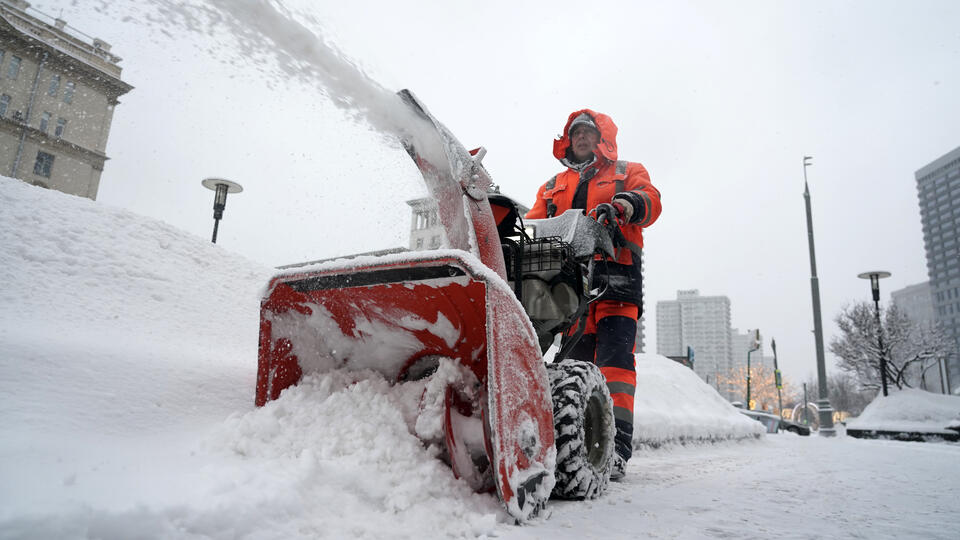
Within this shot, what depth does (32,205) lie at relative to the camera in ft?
14.7

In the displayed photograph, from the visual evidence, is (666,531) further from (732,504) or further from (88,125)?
(88,125)

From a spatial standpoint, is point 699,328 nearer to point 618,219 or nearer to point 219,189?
point 219,189

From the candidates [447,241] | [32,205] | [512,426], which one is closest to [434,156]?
[447,241]

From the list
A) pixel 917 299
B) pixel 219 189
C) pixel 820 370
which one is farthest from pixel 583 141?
pixel 917 299

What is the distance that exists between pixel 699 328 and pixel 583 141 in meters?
97.3

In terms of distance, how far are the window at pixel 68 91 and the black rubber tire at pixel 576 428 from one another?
3325 cm

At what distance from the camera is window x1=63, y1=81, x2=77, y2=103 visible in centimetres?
2823

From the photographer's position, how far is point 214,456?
2.07 m

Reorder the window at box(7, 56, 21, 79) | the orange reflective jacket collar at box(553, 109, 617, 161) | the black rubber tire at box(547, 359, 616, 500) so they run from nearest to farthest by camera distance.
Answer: the black rubber tire at box(547, 359, 616, 500)
the orange reflective jacket collar at box(553, 109, 617, 161)
the window at box(7, 56, 21, 79)

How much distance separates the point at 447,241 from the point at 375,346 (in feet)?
2.07

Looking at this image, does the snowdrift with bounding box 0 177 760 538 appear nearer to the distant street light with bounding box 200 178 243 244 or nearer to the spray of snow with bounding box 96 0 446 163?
the spray of snow with bounding box 96 0 446 163

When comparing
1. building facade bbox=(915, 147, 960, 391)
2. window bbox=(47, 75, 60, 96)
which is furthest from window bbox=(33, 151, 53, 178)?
building facade bbox=(915, 147, 960, 391)

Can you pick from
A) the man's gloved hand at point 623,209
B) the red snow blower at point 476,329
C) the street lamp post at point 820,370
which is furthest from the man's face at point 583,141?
the street lamp post at point 820,370

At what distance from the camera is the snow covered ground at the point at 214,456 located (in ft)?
5.08
